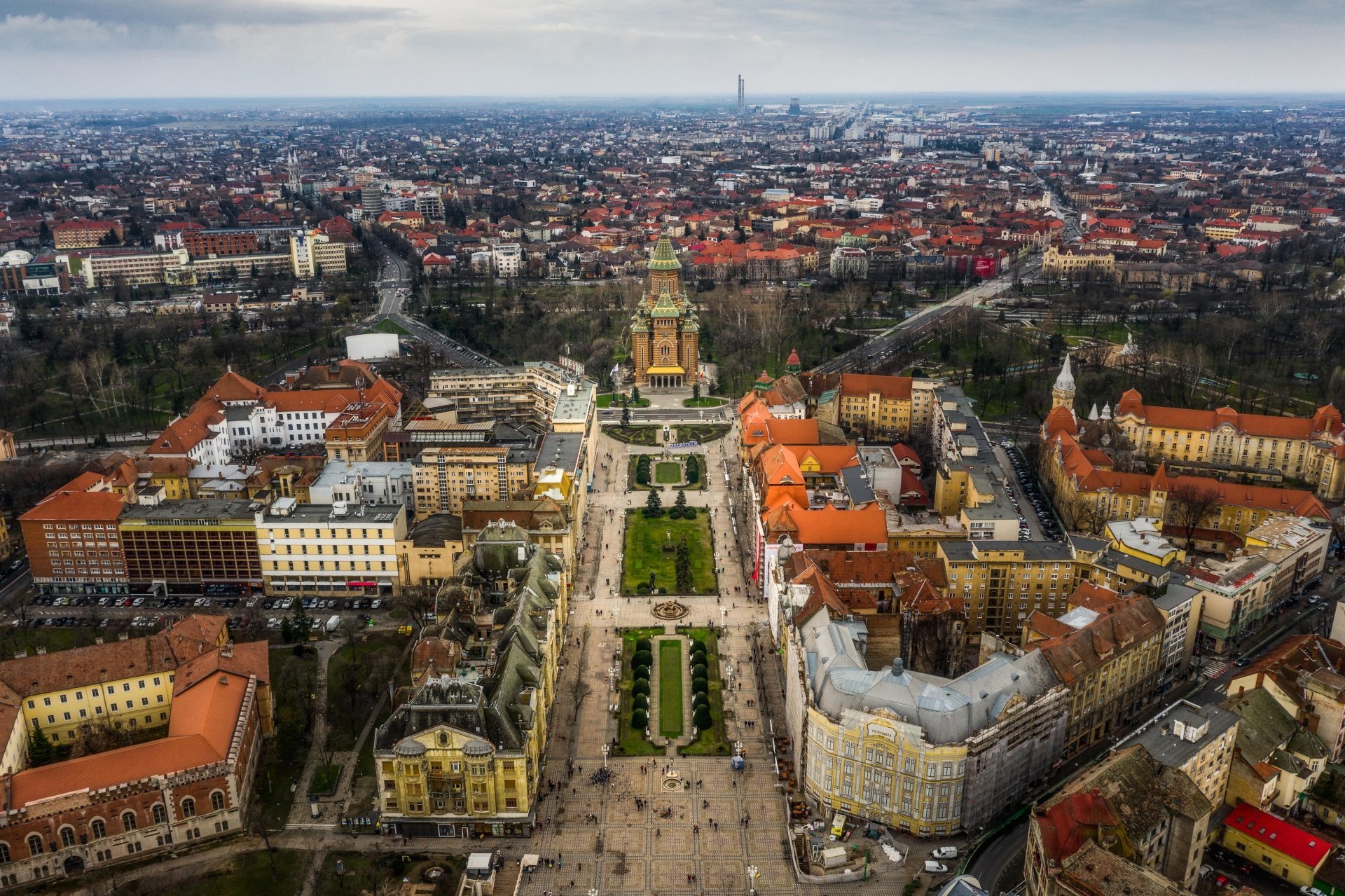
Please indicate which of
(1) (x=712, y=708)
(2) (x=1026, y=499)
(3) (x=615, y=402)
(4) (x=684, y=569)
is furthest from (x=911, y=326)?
(1) (x=712, y=708)

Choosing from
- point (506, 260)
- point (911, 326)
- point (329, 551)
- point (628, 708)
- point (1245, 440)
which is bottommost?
point (628, 708)

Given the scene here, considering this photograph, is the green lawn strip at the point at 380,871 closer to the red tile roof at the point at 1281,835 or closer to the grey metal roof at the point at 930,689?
the grey metal roof at the point at 930,689

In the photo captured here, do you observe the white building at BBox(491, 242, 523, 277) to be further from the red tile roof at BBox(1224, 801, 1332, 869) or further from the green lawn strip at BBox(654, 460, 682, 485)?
the red tile roof at BBox(1224, 801, 1332, 869)

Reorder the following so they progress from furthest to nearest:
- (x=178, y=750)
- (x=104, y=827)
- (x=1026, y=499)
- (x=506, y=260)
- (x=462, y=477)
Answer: (x=506, y=260)
(x=1026, y=499)
(x=462, y=477)
(x=178, y=750)
(x=104, y=827)

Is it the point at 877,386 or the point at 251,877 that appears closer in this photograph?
the point at 251,877

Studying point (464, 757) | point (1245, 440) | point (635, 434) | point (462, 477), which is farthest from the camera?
point (635, 434)

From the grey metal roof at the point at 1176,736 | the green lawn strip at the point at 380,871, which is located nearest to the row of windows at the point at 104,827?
the green lawn strip at the point at 380,871

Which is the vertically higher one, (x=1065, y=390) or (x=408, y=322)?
(x=1065, y=390)

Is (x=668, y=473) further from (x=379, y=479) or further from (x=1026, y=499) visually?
(x=1026, y=499)
